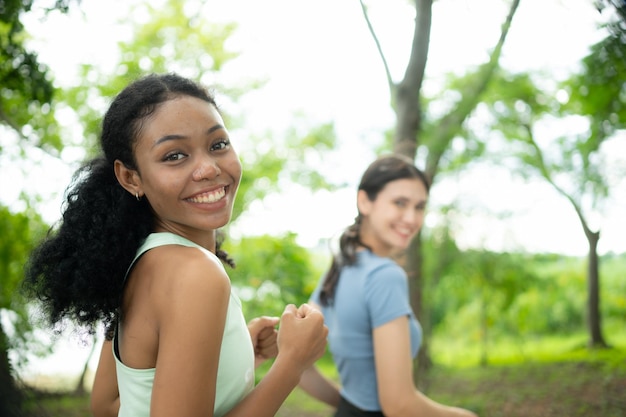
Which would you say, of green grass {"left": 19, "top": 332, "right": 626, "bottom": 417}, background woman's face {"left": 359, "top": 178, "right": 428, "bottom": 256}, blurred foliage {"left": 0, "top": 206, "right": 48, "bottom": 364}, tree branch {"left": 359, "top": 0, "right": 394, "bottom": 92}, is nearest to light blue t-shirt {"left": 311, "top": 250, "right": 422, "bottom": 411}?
background woman's face {"left": 359, "top": 178, "right": 428, "bottom": 256}

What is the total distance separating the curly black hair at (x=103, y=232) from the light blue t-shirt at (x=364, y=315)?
825 millimetres

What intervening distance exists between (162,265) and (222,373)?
258mm

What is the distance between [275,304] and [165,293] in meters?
2.67

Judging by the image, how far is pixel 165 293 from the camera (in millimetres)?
1099

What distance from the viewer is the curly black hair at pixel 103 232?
4.07ft

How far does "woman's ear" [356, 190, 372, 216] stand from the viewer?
7.43 ft

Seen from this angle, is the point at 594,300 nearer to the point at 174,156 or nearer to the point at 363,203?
the point at 363,203

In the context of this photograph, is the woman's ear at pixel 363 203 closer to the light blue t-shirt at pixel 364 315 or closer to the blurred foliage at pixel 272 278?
the light blue t-shirt at pixel 364 315

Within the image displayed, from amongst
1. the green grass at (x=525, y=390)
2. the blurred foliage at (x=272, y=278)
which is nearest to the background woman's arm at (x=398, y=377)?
the green grass at (x=525, y=390)

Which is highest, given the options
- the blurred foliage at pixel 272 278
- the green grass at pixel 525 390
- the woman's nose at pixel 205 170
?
the woman's nose at pixel 205 170

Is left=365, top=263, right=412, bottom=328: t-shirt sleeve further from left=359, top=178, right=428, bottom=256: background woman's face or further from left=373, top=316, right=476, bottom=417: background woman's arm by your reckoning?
left=359, top=178, right=428, bottom=256: background woman's face

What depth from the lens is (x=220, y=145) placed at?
128 centimetres

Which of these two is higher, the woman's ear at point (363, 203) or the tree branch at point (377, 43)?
the tree branch at point (377, 43)

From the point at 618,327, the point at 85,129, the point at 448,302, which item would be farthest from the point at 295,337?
the point at 448,302
